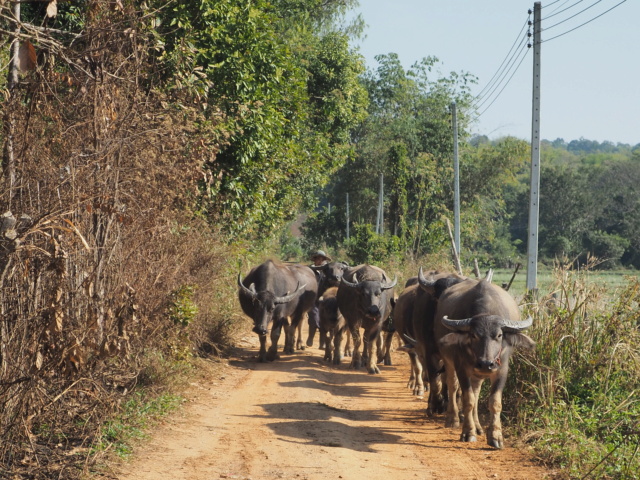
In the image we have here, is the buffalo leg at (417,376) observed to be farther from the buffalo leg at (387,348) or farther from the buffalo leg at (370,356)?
the buffalo leg at (387,348)

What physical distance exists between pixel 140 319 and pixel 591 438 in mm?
5249

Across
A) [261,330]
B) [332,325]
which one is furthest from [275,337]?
[332,325]

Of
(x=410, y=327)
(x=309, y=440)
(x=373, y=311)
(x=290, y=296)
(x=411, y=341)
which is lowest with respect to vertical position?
(x=309, y=440)

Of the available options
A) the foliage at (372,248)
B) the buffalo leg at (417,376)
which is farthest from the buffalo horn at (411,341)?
the foliage at (372,248)

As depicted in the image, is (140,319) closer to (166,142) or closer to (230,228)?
(166,142)

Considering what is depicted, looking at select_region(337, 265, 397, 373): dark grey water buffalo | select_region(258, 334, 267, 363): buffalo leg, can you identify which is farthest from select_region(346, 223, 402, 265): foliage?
select_region(258, 334, 267, 363): buffalo leg

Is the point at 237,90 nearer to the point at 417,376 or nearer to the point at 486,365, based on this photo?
the point at 417,376

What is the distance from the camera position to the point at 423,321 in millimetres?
10578

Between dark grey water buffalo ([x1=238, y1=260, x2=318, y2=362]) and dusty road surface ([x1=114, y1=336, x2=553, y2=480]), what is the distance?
1790 millimetres

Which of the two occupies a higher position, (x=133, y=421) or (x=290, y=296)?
(x=290, y=296)

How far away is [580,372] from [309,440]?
3406 millimetres

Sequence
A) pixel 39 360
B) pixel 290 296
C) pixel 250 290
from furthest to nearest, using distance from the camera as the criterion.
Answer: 1. pixel 290 296
2. pixel 250 290
3. pixel 39 360

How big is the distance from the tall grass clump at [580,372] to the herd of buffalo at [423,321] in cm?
59

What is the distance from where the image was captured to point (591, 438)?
7.80 m
